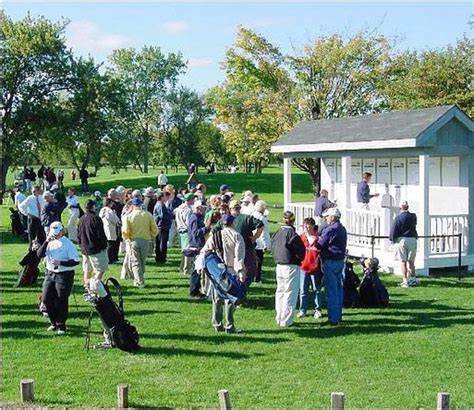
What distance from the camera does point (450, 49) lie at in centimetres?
3747

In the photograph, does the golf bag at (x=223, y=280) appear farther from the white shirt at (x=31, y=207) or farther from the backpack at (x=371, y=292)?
the white shirt at (x=31, y=207)

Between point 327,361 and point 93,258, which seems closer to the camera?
point 327,361

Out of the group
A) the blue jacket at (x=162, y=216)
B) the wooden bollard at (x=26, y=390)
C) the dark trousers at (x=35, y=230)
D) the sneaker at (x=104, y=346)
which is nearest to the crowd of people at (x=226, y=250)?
the sneaker at (x=104, y=346)

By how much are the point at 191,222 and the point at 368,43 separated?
99.5 feet

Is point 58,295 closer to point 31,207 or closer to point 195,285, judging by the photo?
point 195,285

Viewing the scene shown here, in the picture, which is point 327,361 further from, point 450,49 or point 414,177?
point 450,49

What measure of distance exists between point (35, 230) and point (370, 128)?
30.9 ft

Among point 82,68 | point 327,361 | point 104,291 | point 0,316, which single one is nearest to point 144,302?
point 0,316

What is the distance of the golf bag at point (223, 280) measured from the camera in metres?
11.2

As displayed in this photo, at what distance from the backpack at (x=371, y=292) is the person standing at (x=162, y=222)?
20.9ft

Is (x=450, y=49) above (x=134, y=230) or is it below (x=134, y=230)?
above

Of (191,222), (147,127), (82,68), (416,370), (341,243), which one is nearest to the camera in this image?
(416,370)

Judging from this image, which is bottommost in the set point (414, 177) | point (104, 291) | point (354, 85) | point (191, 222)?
point (104, 291)

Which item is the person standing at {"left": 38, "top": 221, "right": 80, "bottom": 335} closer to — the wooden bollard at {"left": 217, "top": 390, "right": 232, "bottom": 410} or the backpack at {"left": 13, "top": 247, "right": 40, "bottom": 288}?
the backpack at {"left": 13, "top": 247, "right": 40, "bottom": 288}
